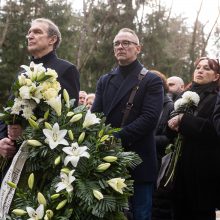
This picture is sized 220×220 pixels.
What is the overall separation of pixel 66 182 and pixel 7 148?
0.81m

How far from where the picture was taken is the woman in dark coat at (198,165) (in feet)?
11.4

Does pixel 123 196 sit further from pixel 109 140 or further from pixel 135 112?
pixel 135 112

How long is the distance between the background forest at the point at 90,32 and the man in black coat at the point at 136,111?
12104 millimetres

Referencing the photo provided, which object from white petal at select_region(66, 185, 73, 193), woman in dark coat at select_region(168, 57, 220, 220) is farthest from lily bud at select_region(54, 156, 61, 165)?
woman in dark coat at select_region(168, 57, 220, 220)

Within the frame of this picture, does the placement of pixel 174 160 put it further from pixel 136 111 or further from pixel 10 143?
pixel 10 143

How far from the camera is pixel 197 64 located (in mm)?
3873

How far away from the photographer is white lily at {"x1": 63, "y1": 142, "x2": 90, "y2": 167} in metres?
2.29

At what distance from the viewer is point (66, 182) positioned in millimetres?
2260

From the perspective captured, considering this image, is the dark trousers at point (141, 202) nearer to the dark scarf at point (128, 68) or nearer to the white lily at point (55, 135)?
the dark scarf at point (128, 68)

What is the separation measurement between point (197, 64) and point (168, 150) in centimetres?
89

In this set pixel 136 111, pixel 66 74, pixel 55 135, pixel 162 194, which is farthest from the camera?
pixel 162 194

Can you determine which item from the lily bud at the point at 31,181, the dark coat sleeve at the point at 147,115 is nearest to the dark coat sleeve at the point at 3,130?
the lily bud at the point at 31,181

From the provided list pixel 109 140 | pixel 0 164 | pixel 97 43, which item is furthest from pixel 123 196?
pixel 97 43

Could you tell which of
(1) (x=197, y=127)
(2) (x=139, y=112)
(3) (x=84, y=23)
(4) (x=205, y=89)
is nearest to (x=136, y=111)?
(2) (x=139, y=112)
